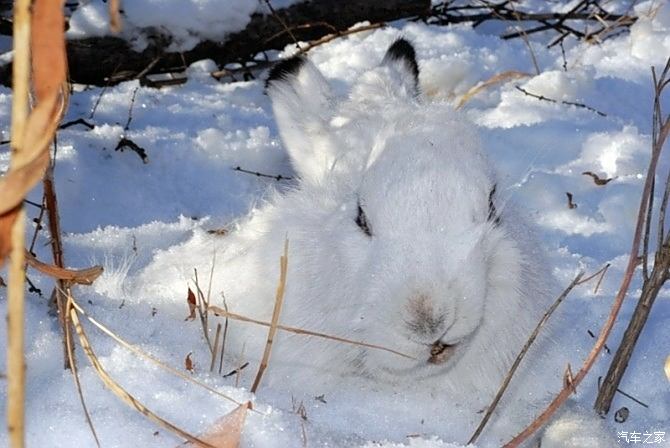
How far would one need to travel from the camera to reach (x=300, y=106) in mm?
4332

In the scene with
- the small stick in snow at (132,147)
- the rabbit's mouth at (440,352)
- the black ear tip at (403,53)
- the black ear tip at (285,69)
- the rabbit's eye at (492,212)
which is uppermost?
the black ear tip at (285,69)

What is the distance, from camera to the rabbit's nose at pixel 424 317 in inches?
114

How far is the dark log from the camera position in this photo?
19.8ft

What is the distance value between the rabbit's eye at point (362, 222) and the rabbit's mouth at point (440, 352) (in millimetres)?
475

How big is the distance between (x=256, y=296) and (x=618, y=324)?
5.06ft

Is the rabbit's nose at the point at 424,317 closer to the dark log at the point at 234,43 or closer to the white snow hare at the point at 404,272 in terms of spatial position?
the white snow hare at the point at 404,272

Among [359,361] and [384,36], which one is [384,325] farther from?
[384,36]

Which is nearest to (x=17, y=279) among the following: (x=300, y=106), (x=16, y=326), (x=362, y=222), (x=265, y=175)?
(x=16, y=326)

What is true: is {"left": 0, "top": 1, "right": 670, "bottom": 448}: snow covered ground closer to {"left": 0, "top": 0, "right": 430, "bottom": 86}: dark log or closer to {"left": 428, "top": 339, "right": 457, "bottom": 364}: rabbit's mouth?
{"left": 0, "top": 0, "right": 430, "bottom": 86}: dark log

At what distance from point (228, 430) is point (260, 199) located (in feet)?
7.91

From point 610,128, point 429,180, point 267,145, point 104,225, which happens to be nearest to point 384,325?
point 429,180

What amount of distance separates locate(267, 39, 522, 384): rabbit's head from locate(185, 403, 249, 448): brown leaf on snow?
0.53 metres

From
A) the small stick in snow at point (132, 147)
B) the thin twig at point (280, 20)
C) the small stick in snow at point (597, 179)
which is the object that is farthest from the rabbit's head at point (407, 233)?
the thin twig at point (280, 20)

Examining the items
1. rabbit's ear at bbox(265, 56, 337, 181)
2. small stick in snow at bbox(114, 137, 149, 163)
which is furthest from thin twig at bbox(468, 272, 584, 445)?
small stick in snow at bbox(114, 137, 149, 163)
